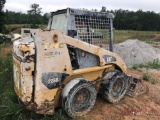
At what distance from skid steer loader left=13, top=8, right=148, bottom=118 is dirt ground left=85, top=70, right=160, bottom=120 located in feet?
0.54

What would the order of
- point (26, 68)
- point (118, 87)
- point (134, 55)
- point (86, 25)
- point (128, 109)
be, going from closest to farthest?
point (26, 68), point (86, 25), point (128, 109), point (118, 87), point (134, 55)

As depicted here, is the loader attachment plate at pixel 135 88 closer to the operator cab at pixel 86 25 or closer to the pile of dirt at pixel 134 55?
the operator cab at pixel 86 25

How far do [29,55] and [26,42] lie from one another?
1.11ft

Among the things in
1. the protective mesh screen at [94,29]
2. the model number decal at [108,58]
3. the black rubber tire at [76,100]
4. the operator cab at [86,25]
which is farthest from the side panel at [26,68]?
the model number decal at [108,58]

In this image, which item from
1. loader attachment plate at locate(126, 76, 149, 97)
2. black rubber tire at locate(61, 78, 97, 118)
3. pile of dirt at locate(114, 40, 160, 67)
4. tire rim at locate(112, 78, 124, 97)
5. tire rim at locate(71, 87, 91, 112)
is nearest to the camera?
black rubber tire at locate(61, 78, 97, 118)

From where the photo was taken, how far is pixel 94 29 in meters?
5.47

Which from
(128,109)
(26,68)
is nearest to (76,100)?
(26,68)

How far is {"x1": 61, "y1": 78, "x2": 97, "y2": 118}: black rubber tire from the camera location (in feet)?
14.9

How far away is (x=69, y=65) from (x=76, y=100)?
0.73 m

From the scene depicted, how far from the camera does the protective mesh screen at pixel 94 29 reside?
522 centimetres

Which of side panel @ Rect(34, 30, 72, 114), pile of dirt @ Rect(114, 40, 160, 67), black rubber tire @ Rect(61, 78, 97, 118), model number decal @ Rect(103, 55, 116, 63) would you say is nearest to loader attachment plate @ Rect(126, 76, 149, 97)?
model number decal @ Rect(103, 55, 116, 63)

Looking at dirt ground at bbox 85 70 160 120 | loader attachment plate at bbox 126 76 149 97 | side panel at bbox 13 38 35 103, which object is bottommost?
dirt ground at bbox 85 70 160 120

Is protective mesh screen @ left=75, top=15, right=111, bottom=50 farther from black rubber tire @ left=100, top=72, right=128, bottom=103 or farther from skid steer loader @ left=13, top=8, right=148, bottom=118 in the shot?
black rubber tire @ left=100, top=72, right=128, bottom=103

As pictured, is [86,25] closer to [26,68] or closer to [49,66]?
[49,66]
